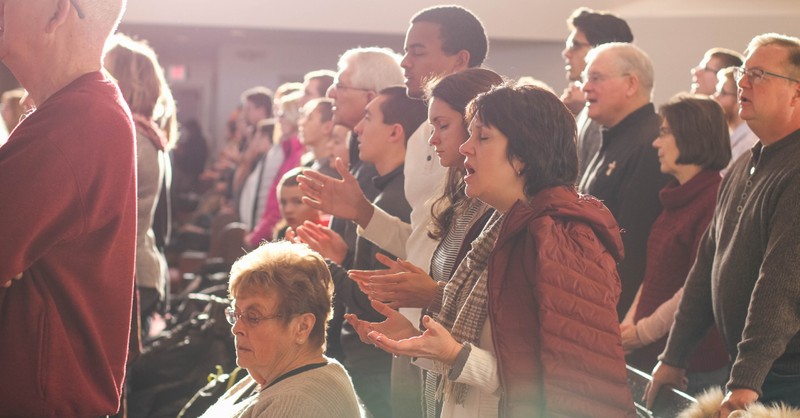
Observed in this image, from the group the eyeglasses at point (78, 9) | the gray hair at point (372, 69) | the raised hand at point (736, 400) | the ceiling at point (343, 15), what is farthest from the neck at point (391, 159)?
the ceiling at point (343, 15)

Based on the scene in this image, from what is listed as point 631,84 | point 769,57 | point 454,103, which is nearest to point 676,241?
point 631,84

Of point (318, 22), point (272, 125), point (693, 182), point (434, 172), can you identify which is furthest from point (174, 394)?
point (318, 22)

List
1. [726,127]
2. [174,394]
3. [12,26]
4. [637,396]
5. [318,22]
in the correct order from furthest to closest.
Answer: [318,22], [174,394], [726,127], [637,396], [12,26]

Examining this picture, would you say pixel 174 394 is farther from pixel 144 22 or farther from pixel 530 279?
pixel 144 22

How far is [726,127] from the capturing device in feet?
11.5

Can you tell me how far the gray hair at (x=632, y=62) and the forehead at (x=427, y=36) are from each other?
0.90 m

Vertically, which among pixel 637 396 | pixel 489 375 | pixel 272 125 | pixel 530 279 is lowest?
pixel 272 125

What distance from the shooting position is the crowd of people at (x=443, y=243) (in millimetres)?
1838

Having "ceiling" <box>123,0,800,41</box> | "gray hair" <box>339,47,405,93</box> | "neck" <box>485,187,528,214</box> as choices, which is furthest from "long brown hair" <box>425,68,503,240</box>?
"ceiling" <box>123,0,800,41</box>

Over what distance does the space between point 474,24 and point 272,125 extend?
4.86m

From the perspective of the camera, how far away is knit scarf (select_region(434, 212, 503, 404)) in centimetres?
201

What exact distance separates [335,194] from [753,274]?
109 centimetres

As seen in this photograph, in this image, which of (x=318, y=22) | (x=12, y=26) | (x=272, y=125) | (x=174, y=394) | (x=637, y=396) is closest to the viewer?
(x=12, y=26)

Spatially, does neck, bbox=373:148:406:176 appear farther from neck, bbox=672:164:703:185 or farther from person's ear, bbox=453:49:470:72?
neck, bbox=672:164:703:185
